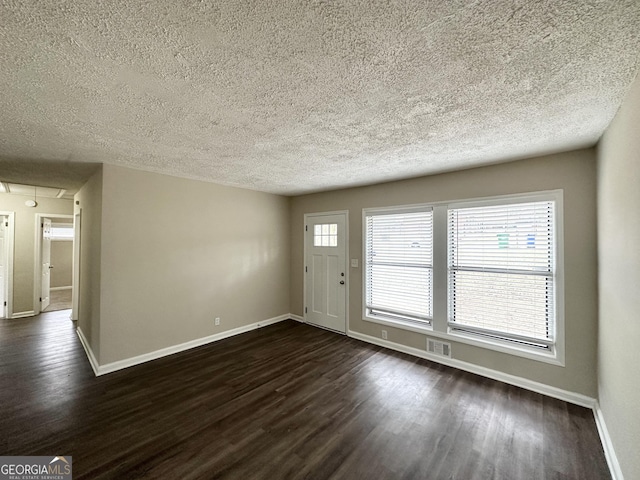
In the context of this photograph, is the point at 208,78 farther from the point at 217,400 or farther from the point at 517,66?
the point at 217,400

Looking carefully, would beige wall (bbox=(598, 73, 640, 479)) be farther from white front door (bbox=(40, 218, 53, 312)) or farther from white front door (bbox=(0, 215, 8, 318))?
white front door (bbox=(0, 215, 8, 318))

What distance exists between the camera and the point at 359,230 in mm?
4250

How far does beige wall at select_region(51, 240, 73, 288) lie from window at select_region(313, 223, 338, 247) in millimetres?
9672

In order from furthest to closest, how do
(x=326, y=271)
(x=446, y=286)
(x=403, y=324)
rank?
(x=326, y=271), (x=403, y=324), (x=446, y=286)

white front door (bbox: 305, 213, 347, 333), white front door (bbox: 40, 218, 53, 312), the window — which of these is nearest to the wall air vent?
white front door (bbox: 305, 213, 347, 333)

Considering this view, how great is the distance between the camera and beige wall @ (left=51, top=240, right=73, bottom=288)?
345 inches

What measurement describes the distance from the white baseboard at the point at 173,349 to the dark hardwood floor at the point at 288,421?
0.12 meters

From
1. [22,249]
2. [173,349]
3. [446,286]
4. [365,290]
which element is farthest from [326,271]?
[22,249]

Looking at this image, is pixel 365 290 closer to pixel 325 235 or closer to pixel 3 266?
pixel 325 235

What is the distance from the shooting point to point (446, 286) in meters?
3.36

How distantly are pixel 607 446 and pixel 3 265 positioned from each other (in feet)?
29.6

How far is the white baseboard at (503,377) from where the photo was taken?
8.23 ft

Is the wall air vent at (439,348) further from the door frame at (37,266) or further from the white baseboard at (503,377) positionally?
the door frame at (37,266)

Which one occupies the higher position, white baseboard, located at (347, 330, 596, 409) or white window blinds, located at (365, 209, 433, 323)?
white window blinds, located at (365, 209, 433, 323)
